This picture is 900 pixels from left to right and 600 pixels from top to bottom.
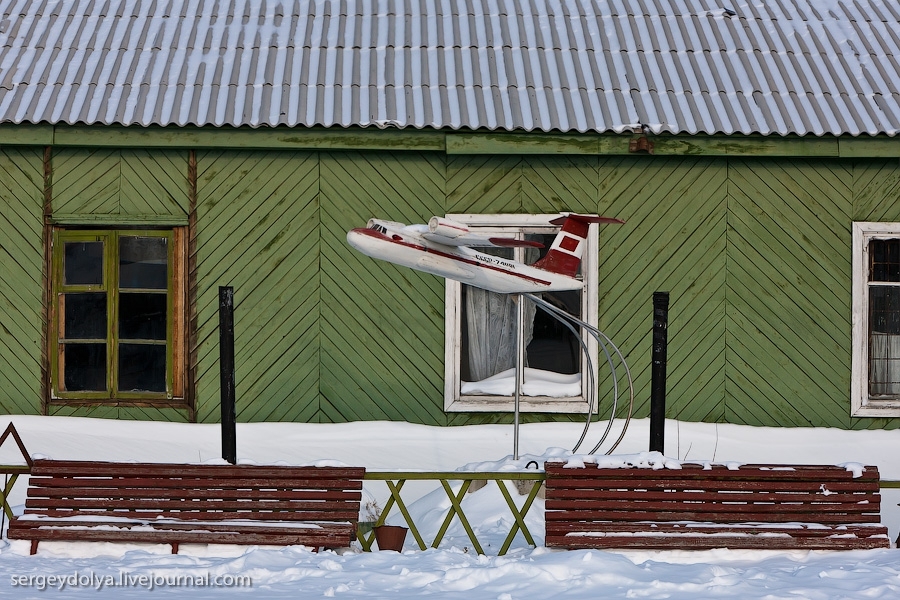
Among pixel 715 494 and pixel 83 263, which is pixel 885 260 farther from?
pixel 83 263

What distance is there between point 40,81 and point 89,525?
16.6ft

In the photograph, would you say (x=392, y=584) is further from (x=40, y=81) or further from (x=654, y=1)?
(x=654, y=1)

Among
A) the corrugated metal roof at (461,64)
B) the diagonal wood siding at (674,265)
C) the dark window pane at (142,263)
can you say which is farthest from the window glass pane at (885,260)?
the dark window pane at (142,263)

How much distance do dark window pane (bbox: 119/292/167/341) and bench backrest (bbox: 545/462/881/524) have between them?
4546 millimetres

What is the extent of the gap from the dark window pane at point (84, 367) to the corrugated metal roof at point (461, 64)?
82.4 inches

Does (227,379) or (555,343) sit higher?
(555,343)

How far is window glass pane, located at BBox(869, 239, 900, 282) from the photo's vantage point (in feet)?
32.7

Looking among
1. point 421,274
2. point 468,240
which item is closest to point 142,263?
point 421,274

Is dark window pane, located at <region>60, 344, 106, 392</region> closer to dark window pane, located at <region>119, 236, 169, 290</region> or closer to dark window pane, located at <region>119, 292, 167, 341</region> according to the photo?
dark window pane, located at <region>119, 292, 167, 341</region>

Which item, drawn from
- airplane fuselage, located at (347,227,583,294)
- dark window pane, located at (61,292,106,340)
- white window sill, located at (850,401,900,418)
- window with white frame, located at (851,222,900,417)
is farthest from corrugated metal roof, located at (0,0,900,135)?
white window sill, located at (850,401,900,418)

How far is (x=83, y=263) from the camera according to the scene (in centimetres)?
979

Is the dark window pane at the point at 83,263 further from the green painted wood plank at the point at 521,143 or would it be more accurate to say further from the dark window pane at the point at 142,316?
the green painted wood plank at the point at 521,143

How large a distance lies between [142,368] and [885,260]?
7.01m

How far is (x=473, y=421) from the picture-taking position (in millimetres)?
9734
